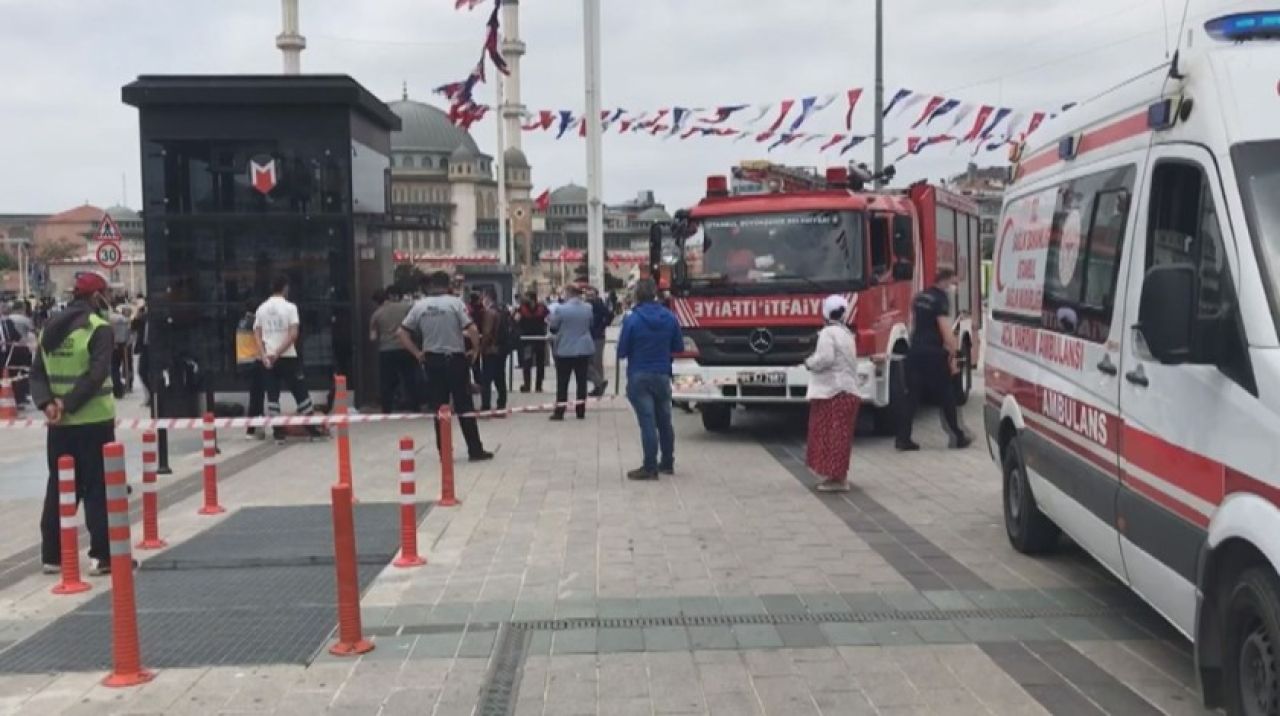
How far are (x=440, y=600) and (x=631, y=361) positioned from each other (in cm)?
477

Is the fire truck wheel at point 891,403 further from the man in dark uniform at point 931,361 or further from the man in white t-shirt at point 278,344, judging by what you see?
the man in white t-shirt at point 278,344

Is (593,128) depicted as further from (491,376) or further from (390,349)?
(390,349)

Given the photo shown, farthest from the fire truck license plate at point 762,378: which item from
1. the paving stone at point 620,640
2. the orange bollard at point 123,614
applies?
the orange bollard at point 123,614

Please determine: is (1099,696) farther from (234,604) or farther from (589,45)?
(589,45)

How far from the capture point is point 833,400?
10281 mm

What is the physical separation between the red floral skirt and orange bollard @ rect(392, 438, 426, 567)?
12.7ft

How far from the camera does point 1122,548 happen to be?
5.55 m

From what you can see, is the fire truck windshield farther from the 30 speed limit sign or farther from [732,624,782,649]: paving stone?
the 30 speed limit sign

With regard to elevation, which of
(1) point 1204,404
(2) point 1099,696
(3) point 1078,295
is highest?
(3) point 1078,295

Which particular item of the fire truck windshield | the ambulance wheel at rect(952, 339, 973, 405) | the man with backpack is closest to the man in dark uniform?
the fire truck windshield

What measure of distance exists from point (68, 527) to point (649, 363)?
5.38 meters

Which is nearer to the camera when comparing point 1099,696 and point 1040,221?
point 1099,696

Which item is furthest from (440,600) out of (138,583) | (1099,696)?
(1099,696)

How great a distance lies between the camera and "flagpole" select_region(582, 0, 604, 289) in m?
23.0
